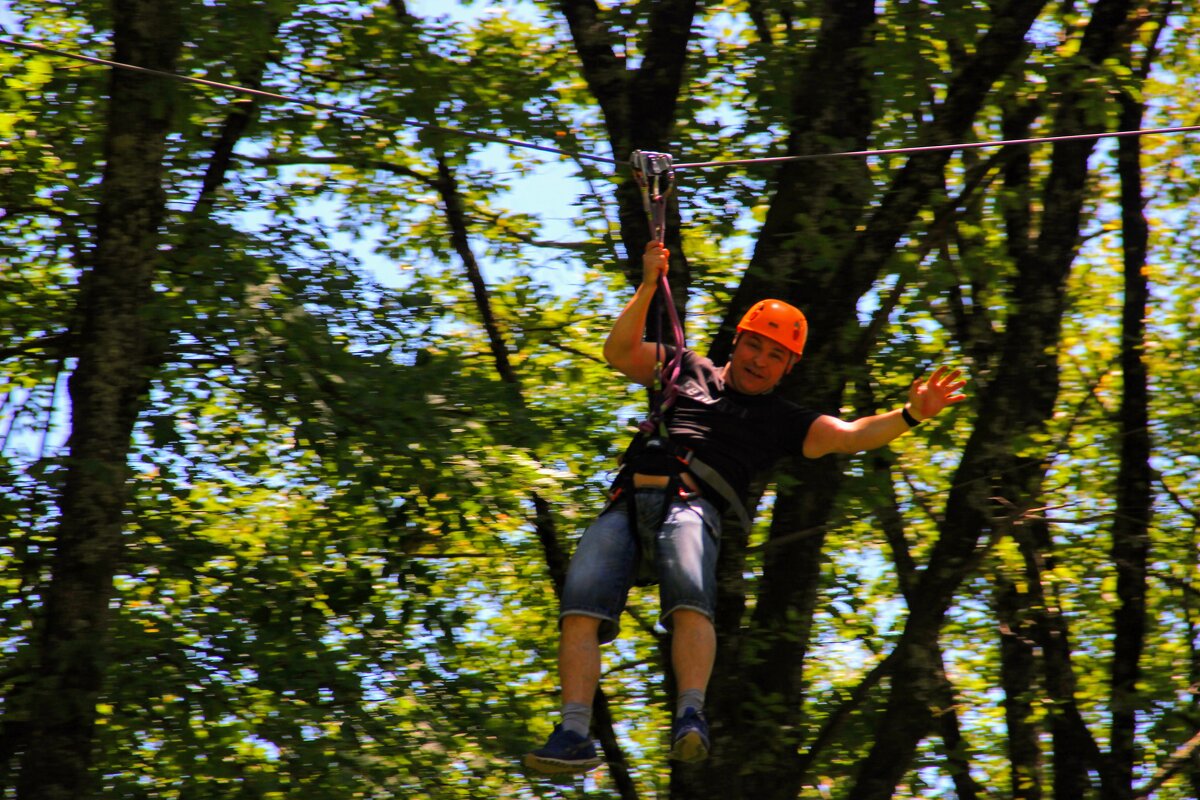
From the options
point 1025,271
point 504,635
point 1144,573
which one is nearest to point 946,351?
point 1025,271

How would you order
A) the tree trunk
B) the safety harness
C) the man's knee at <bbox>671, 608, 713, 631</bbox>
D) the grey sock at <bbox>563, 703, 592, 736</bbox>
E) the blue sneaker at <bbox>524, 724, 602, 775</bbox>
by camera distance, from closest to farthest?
1. the blue sneaker at <bbox>524, 724, 602, 775</bbox>
2. the grey sock at <bbox>563, 703, 592, 736</bbox>
3. the man's knee at <bbox>671, 608, 713, 631</bbox>
4. the safety harness
5. the tree trunk

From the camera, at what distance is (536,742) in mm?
6699

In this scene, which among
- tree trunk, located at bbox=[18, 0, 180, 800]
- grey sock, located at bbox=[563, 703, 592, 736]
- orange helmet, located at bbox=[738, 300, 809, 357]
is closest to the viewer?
grey sock, located at bbox=[563, 703, 592, 736]

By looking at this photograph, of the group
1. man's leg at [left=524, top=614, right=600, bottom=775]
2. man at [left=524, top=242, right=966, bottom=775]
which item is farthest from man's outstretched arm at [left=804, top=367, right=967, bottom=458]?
man's leg at [left=524, top=614, right=600, bottom=775]

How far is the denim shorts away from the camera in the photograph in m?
4.39

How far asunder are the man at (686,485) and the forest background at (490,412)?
3.36ft

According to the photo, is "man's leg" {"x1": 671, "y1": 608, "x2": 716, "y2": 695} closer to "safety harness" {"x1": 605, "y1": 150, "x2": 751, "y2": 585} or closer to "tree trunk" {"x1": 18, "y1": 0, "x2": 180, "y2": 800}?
"safety harness" {"x1": 605, "y1": 150, "x2": 751, "y2": 585}

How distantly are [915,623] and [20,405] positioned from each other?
4227 mm

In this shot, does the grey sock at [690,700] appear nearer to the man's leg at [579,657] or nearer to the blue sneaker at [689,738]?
the blue sneaker at [689,738]

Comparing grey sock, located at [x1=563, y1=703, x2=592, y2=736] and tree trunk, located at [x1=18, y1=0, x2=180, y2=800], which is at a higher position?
tree trunk, located at [x1=18, y1=0, x2=180, y2=800]

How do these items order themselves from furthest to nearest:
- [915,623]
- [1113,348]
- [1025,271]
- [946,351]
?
[1113,348], [946,351], [1025,271], [915,623]

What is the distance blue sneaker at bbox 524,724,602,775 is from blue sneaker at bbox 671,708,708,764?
253 millimetres

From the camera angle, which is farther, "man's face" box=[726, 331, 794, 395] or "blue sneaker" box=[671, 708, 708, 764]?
"man's face" box=[726, 331, 794, 395]

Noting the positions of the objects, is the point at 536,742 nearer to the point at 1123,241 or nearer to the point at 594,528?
the point at 594,528
